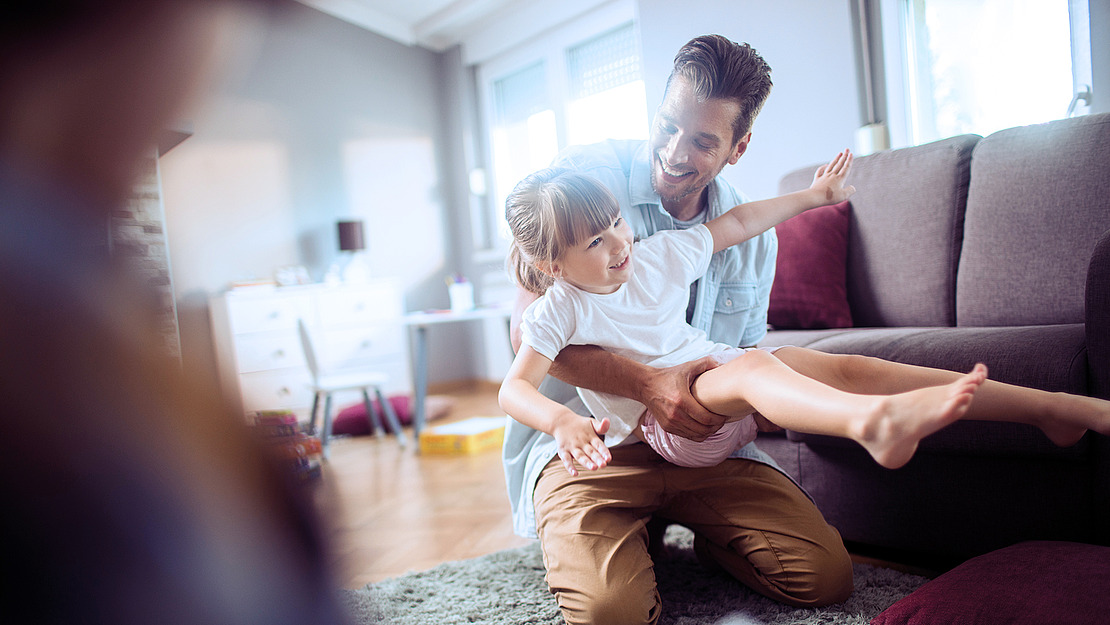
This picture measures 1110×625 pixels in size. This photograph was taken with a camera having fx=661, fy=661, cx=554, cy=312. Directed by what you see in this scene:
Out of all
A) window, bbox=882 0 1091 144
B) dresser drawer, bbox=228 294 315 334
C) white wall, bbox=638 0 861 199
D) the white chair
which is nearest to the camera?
window, bbox=882 0 1091 144

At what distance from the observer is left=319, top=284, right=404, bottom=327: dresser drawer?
3.05m

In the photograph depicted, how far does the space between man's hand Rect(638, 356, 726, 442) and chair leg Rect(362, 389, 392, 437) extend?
6.06 feet

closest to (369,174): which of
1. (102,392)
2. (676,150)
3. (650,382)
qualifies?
(676,150)

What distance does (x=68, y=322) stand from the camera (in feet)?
0.46

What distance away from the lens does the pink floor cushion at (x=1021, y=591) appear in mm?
712

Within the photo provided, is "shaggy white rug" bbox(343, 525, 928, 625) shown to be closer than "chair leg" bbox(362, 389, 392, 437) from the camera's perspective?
Yes

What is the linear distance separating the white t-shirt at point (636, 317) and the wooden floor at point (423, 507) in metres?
0.35

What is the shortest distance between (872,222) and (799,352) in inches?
34.6

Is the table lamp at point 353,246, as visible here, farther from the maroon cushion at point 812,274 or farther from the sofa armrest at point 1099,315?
the sofa armrest at point 1099,315

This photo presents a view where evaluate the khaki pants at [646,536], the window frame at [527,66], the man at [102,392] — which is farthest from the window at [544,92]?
the man at [102,392]

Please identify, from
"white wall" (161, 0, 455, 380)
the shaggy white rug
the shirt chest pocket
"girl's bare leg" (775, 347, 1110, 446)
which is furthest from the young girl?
"white wall" (161, 0, 455, 380)

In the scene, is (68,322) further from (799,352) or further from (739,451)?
(739,451)

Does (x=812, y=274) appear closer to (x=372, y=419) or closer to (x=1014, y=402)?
(x=1014, y=402)

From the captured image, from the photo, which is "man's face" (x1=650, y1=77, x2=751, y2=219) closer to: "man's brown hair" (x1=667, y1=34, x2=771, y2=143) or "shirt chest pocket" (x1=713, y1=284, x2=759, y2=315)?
"man's brown hair" (x1=667, y1=34, x2=771, y2=143)
